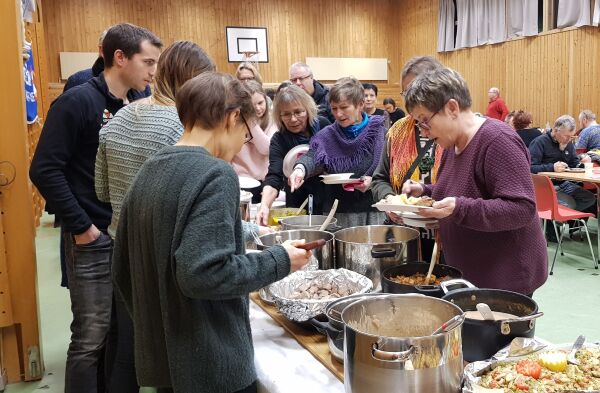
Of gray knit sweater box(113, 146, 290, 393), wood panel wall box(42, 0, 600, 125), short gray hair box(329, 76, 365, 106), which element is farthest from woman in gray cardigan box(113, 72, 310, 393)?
wood panel wall box(42, 0, 600, 125)

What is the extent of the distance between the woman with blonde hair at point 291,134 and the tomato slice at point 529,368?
1589 millimetres

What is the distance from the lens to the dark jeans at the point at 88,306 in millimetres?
1993

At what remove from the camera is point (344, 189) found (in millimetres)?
2373

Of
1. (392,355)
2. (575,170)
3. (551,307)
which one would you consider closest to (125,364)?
(392,355)

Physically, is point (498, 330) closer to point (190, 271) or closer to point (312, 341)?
point (312, 341)

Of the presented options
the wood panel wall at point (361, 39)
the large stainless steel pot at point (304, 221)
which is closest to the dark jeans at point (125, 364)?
the large stainless steel pot at point (304, 221)

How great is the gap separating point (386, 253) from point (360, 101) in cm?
112

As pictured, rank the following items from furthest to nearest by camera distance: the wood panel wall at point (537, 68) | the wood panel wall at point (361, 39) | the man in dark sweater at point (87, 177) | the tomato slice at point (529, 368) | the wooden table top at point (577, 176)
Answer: the wood panel wall at point (361, 39) → the wood panel wall at point (537, 68) → the wooden table top at point (577, 176) → the man in dark sweater at point (87, 177) → the tomato slice at point (529, 368)

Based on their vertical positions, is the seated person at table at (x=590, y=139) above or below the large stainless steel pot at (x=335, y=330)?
above

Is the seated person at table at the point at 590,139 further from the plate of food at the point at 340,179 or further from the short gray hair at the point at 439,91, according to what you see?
the short gray hair at the point at 439,91

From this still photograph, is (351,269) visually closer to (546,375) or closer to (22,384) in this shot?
(546,375)

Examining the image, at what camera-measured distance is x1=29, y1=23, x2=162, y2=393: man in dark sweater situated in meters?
1.87

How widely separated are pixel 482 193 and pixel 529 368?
2.06 feet

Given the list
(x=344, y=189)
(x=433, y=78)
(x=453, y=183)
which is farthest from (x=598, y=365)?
(x=344, y=189)
